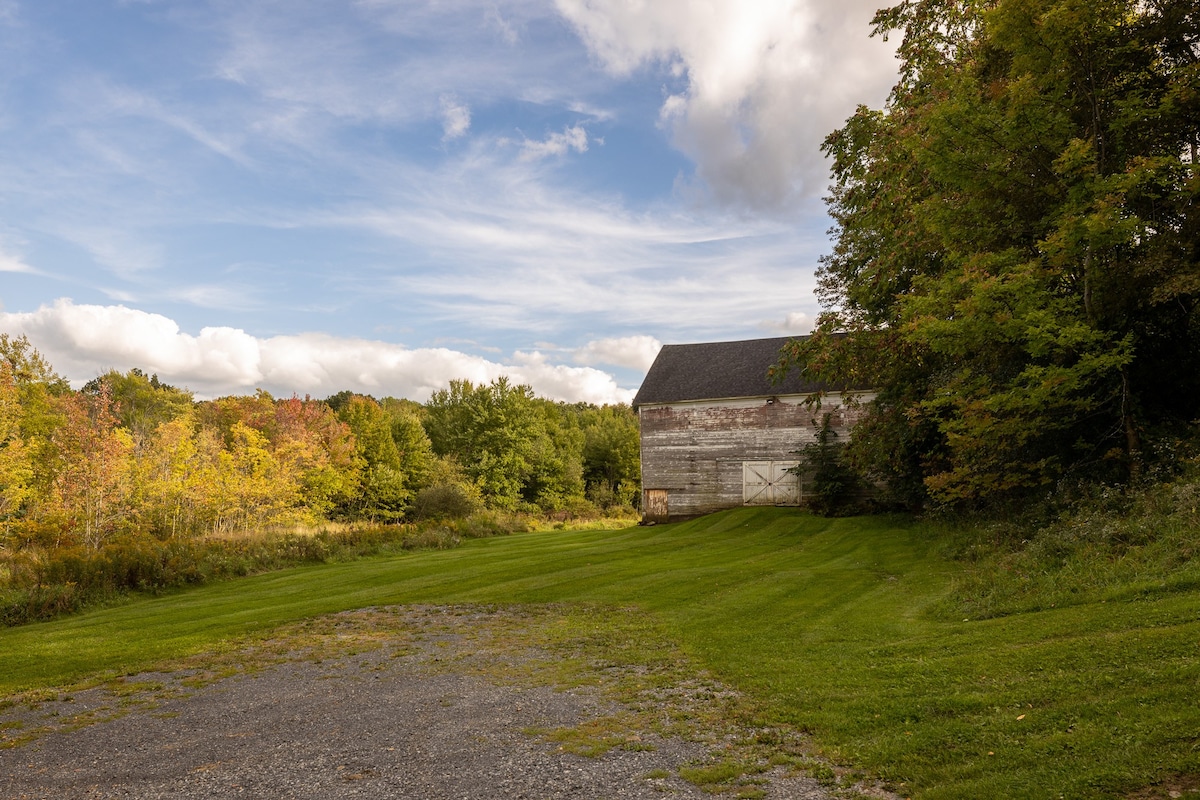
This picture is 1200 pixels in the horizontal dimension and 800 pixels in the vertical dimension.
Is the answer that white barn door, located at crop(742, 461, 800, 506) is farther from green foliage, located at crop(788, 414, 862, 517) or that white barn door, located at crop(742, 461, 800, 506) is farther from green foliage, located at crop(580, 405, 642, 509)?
green foliage, located at crop(580, 405, 642, 509)

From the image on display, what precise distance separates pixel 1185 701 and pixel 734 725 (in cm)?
350

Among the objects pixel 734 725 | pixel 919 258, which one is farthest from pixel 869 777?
pixel 919 258

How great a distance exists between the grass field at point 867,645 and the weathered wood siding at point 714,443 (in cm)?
928

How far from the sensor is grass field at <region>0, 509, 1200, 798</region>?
5000mm

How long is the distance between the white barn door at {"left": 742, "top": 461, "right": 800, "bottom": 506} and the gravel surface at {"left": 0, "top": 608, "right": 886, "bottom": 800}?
72.0ft

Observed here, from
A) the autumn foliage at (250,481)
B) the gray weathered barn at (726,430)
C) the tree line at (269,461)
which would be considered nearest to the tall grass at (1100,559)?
the gray weathered barn at (726,430)

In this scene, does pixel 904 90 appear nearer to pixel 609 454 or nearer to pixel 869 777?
pixel 869 777

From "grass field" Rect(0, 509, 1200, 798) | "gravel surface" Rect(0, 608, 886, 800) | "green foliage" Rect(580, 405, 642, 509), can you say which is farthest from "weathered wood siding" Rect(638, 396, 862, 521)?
"gravel surface" Rect(0, 608, 886, 800)

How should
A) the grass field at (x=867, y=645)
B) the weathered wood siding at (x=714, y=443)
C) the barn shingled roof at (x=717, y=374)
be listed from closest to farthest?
1. the grass field at (x=867, y=645)
2. the weathered wood siding at (x=714, y=443)
3. the barn shingled roof at (x=717, y=374)

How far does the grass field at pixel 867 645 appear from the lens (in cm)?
500

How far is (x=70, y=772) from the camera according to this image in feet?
19.8

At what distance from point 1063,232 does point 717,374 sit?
65.1 ft

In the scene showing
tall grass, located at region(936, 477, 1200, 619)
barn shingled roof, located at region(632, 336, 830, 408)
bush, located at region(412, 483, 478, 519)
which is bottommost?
bush, located at region(412, 483, 478, 519)

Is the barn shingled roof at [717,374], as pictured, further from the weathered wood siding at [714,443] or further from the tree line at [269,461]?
the tree line at [269,461]
